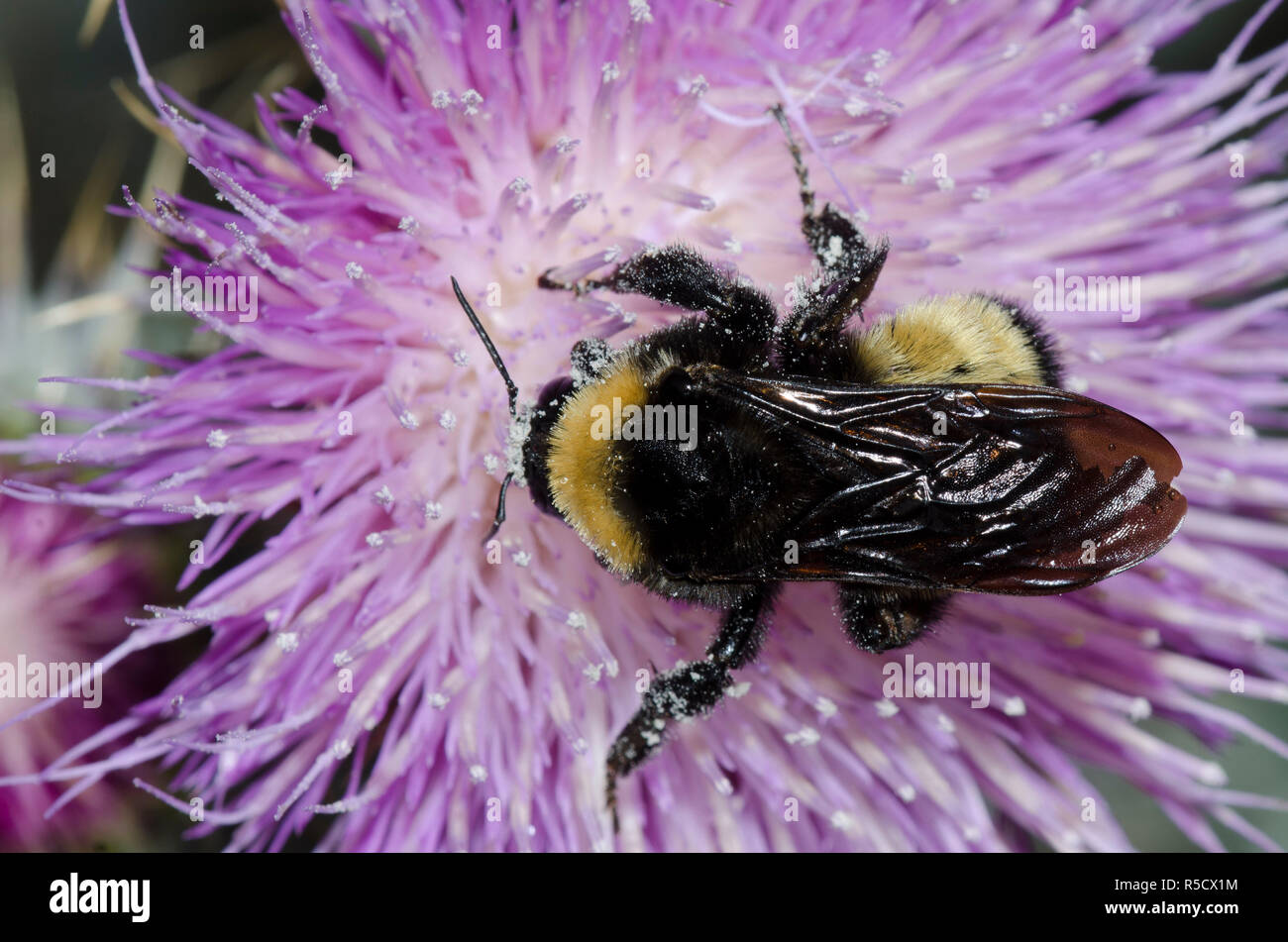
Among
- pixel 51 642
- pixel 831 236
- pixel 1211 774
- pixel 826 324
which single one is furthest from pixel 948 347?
pixel 51 642

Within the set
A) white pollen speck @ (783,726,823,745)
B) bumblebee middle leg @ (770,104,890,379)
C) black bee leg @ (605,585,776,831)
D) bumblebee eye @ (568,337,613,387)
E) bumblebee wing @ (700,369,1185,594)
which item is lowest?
white pollen speck @ (783,726,823,745)

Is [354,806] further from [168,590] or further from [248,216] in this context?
[248,216]

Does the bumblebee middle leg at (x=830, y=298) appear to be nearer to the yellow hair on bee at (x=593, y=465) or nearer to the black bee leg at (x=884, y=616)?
the yellow hair on bee at (x=593, y=465)

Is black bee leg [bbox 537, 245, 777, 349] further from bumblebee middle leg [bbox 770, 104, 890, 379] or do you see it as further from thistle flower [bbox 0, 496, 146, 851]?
thistle flower [bbox 0, 496, 146, 851]

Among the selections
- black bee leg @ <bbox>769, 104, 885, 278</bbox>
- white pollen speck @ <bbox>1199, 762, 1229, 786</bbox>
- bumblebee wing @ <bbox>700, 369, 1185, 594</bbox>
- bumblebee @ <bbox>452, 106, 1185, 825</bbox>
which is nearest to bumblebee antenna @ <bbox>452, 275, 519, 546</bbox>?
bumblebee @ <bbox>452, 106, 1185, 825</bbox>

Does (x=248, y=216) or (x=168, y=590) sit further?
(x=168, y=590)

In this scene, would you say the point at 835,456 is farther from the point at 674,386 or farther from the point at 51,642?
the point at 51,642

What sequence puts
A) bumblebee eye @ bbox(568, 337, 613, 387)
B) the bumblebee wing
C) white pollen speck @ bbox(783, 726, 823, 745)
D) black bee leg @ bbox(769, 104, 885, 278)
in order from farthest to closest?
white pollen speck @ bbox(783, 726, 823, 745) < black bee leg @ bbox(769, 104, 885, 278) < bumblebee eye @ bbox(568, 337, 613, 387) < the bumblebee wing
